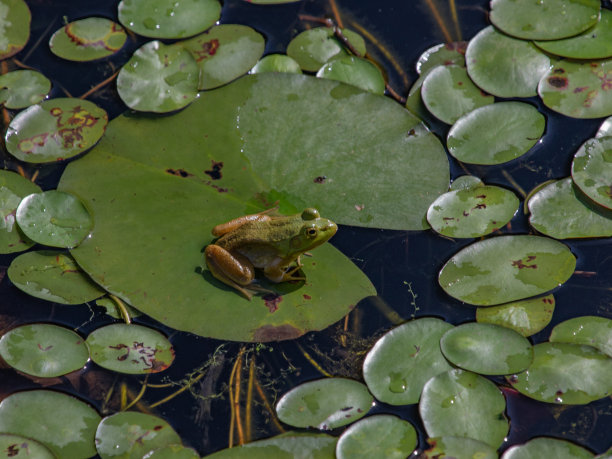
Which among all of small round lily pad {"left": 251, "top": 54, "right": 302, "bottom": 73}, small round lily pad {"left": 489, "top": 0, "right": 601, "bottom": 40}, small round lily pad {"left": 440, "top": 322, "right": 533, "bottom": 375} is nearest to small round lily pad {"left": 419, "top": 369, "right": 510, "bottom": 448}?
small round lily pad {"left": 440, "top": 322, "right": 533, "bottom": 375}

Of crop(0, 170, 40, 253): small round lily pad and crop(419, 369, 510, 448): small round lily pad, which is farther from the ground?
crop(0, 170, 40, 253): small round lily pad

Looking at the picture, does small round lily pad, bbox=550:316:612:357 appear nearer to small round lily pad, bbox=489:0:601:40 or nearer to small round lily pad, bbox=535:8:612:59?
small round lily pad, bbox=535:8:612:59

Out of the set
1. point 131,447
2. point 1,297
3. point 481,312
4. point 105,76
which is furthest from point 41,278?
point 481,312

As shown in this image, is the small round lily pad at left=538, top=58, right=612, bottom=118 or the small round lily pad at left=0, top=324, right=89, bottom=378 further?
the small round lily pad at left=538, top=58, right=612, bottom=118

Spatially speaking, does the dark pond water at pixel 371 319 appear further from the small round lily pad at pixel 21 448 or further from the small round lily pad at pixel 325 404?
the small round lily pad at pixel 21 448

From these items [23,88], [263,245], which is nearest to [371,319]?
[263,245]

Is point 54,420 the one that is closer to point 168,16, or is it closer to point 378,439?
point 378,439
